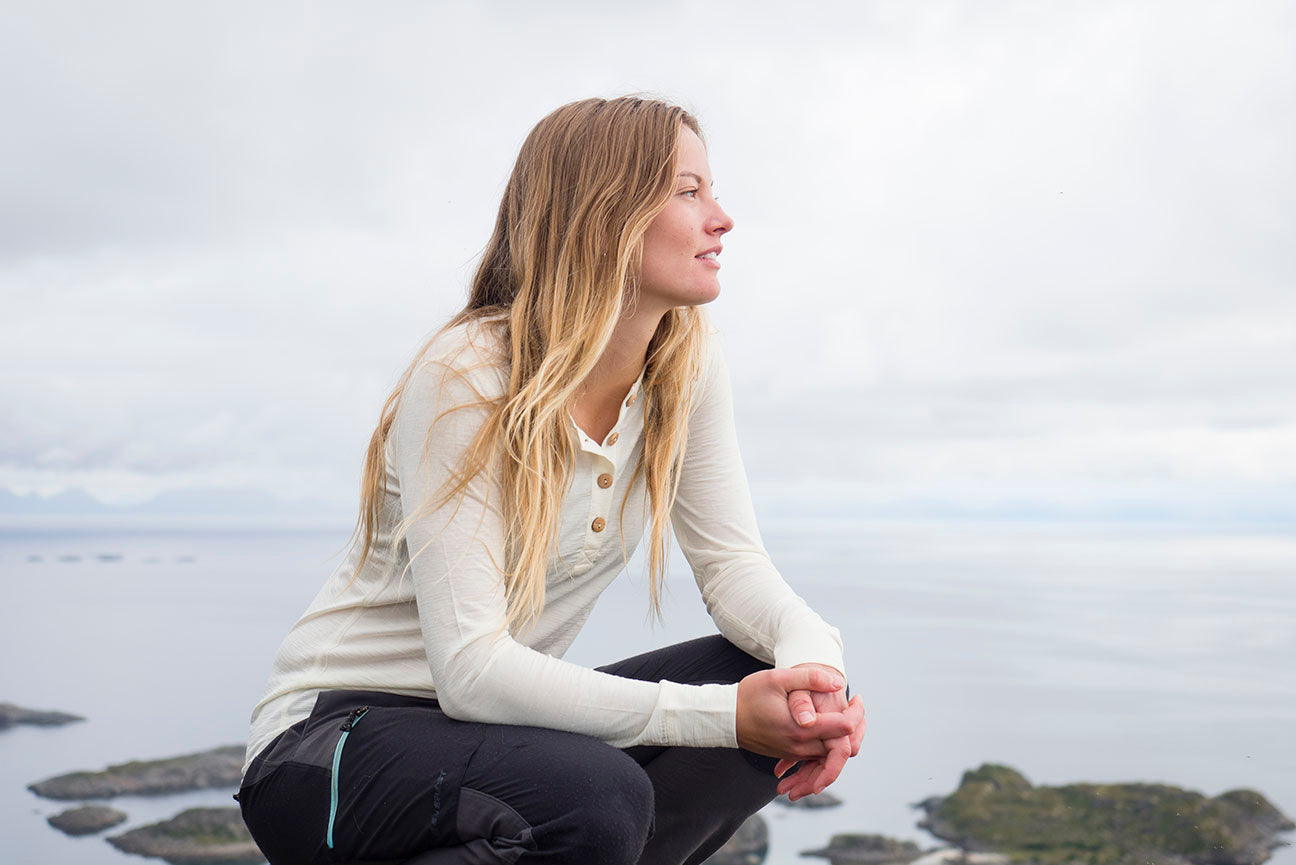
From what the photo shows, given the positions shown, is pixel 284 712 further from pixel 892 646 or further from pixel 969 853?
pixel 892 646

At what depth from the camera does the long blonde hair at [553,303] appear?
122 centimetres

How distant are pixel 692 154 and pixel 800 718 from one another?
70 cm

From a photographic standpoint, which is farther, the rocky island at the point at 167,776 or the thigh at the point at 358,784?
the rocky island at the point at 167,776

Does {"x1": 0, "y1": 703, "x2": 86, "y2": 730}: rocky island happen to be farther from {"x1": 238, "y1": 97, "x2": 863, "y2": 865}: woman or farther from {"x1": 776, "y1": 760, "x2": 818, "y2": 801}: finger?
{"x1": 776, "y1": 760, "x2": 818, "y2": 801}: finger

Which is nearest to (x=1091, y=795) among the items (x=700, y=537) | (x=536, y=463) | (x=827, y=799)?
(x=827, y=799)

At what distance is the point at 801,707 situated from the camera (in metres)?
1.14

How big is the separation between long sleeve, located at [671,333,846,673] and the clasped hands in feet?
0.74

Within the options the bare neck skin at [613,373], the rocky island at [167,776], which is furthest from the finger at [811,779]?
the rocky island at [167,776]

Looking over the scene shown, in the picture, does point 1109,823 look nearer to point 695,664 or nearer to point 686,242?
point 695,664

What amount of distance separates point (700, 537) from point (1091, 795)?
197 inches

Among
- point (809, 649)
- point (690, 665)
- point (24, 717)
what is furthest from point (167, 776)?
point (809, 649)

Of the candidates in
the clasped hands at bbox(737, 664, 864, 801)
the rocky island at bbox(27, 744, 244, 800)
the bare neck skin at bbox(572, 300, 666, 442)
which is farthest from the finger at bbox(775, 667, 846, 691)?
the rocky island at bbox(27, 744, 244, 800)

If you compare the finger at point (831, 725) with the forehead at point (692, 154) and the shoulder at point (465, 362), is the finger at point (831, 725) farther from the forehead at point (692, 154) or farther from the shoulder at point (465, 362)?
the forehead at point (692, 154)

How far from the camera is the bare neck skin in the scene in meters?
1.38
